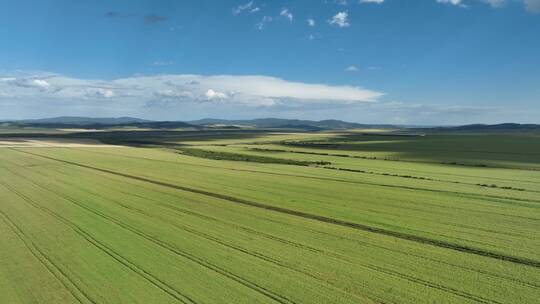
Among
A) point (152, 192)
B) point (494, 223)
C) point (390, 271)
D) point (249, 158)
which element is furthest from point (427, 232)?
point (249, 158)

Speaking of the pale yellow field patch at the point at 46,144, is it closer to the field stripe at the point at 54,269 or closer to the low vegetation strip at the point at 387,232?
the low vegetation strip at the point at 387,232

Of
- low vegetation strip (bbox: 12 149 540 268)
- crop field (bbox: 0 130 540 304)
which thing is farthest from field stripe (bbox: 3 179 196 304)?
low vegetation strip (bbox: 12 149 540 268)

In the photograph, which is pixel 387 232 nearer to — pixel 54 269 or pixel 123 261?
pixel 123 261

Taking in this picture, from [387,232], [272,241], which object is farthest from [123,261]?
[387,232]

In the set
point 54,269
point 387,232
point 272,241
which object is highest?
point 387,232

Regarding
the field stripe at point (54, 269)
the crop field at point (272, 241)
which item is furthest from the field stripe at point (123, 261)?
the field stripe at point (54, 269)

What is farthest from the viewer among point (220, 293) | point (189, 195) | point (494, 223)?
point (189, 195)

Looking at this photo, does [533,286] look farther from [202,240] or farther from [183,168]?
[183,168]

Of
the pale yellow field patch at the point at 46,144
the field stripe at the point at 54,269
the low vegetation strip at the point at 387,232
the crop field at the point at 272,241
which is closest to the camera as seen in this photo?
the field stripe at the point at 54,269

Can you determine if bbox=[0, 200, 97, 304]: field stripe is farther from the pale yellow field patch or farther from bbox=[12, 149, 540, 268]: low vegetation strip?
the pale yellow field patch
